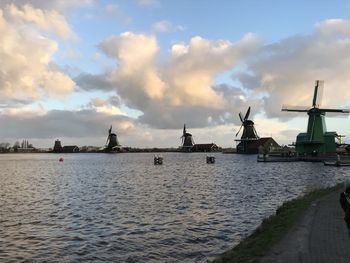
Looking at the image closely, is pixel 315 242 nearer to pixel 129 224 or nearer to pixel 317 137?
pixel 129 224

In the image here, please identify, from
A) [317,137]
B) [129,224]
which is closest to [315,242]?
[129,224]

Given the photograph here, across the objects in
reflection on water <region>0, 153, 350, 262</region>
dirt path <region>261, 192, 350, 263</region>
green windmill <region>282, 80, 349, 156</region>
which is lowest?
reflection on water <region>0, 153, 350, 262</region>

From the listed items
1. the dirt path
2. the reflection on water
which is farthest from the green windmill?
the dirt path

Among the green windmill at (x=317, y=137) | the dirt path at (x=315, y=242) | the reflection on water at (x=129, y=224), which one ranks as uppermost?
the green windmill at (x=317, y=137)

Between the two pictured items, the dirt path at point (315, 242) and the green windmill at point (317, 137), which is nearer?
the dirt path at point (315, 242)

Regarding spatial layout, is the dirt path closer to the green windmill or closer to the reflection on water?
the reflection on water

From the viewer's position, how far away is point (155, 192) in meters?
47.2

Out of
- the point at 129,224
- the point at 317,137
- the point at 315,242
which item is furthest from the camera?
the point at 317,137

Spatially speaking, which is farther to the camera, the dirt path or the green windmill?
the green windmill

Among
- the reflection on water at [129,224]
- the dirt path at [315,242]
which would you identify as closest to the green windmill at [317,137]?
the reflection on water at [129,224]

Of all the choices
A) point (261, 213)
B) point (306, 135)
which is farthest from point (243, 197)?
point (306, 135)

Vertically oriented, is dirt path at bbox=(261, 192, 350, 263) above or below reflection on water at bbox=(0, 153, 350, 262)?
above

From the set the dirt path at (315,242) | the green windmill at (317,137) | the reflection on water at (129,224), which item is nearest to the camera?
the dirt path at (315,242)

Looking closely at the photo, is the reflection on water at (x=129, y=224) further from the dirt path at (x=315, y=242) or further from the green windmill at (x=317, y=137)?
the green windmill at (x=317, y=137)
